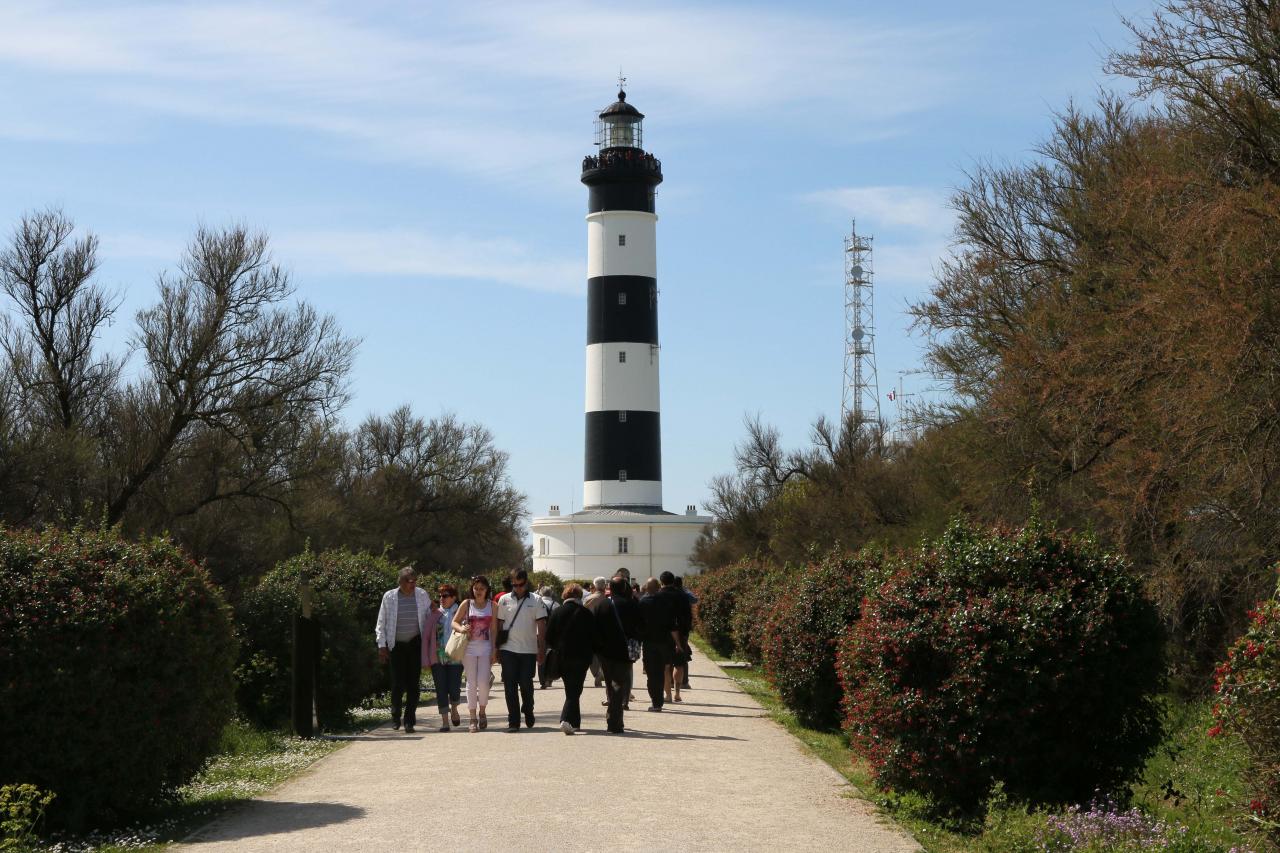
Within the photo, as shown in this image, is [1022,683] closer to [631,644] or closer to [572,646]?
[572,646]

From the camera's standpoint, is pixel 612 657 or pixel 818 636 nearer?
pixel 612 657

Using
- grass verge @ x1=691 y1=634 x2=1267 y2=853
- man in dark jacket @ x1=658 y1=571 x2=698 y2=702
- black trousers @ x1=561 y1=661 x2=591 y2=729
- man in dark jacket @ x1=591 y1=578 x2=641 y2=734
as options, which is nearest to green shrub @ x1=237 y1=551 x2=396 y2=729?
black trousers @ x1=561 y1=661 x2=591 y2=729

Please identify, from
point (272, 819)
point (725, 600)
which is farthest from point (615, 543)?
point (272, 819)

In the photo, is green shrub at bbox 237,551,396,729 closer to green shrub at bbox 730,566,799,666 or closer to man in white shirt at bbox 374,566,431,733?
man in white shirt at bbox 374,566,431,733

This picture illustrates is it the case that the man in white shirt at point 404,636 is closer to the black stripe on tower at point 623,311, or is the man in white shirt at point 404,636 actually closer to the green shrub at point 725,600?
the green shrub at point 725,600

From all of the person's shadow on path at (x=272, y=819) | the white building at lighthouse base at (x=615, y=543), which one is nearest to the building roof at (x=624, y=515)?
the white building at lighthouse base at (x=615, y=543)

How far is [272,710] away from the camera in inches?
634

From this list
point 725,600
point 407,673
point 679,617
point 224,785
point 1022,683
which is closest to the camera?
point 1022,683

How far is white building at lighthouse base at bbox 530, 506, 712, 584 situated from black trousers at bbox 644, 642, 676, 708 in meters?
45.2

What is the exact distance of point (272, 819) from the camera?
1006cm

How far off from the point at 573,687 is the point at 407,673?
2.08 metres

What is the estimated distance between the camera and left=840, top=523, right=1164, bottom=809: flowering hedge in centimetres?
959

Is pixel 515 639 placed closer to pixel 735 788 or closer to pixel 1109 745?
pixel 735 788

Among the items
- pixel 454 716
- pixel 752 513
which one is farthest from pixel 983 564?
pixel 752 513
